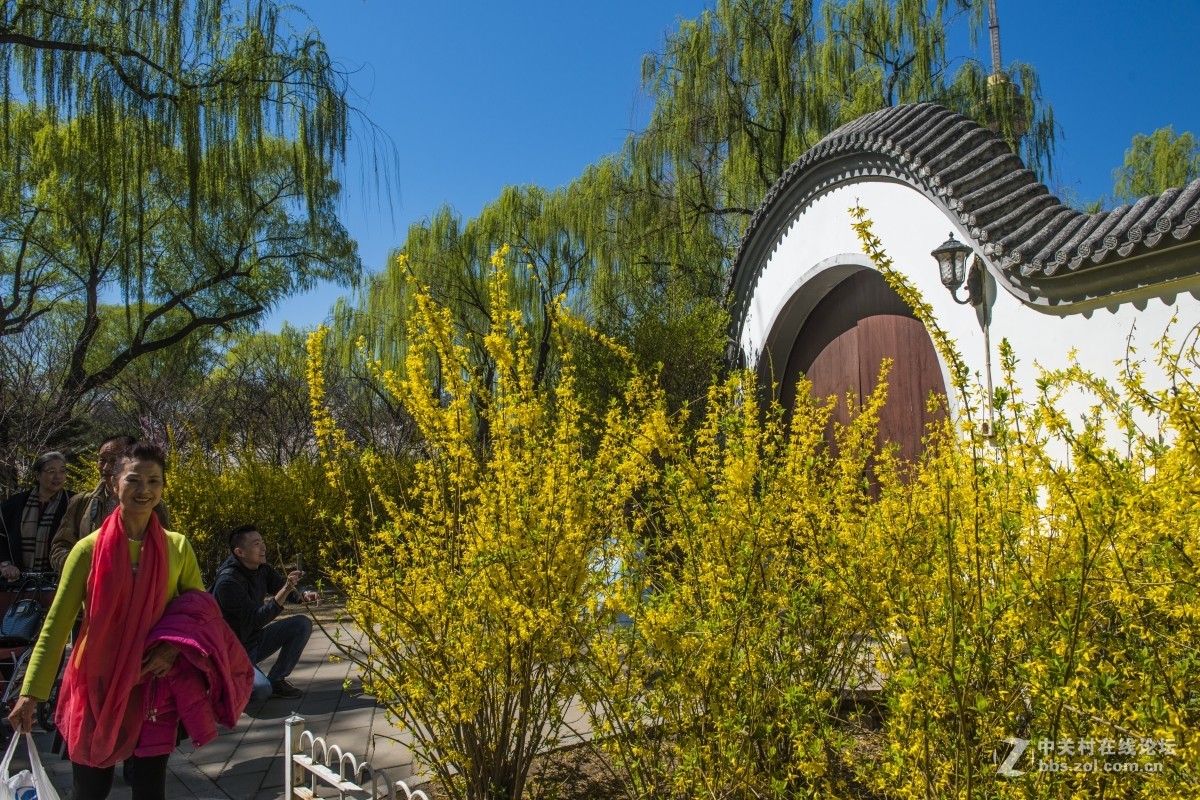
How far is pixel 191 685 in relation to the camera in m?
2.60

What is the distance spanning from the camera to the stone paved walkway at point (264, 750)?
3.62 meters

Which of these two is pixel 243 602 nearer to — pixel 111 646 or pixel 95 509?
pixel 95 509

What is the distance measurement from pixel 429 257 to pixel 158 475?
14206 mm

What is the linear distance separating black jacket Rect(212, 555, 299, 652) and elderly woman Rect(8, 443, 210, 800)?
1890 mm

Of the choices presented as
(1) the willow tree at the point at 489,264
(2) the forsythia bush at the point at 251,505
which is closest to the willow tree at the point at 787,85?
(1) the willow tree at the point at 489,264

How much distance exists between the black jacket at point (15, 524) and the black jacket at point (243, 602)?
1.24 metres

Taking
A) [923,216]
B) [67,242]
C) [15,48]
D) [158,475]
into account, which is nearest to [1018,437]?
[158,475]

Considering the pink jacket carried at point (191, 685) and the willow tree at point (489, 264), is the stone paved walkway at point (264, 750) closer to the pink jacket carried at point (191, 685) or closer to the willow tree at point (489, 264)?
the pink jacket carried at point (191, 685)

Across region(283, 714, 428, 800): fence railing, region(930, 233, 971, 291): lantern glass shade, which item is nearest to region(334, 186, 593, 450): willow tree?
region(930, 233, 971, 291): lantern glass shade

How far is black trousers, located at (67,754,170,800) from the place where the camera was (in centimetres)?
252

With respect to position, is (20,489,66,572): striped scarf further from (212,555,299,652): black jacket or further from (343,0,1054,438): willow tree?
(343,0,1054,438): willow tree

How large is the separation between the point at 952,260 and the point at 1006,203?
0.49 m

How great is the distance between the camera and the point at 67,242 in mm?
12086

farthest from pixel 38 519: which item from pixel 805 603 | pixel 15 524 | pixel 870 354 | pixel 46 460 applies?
pixel 870 354
